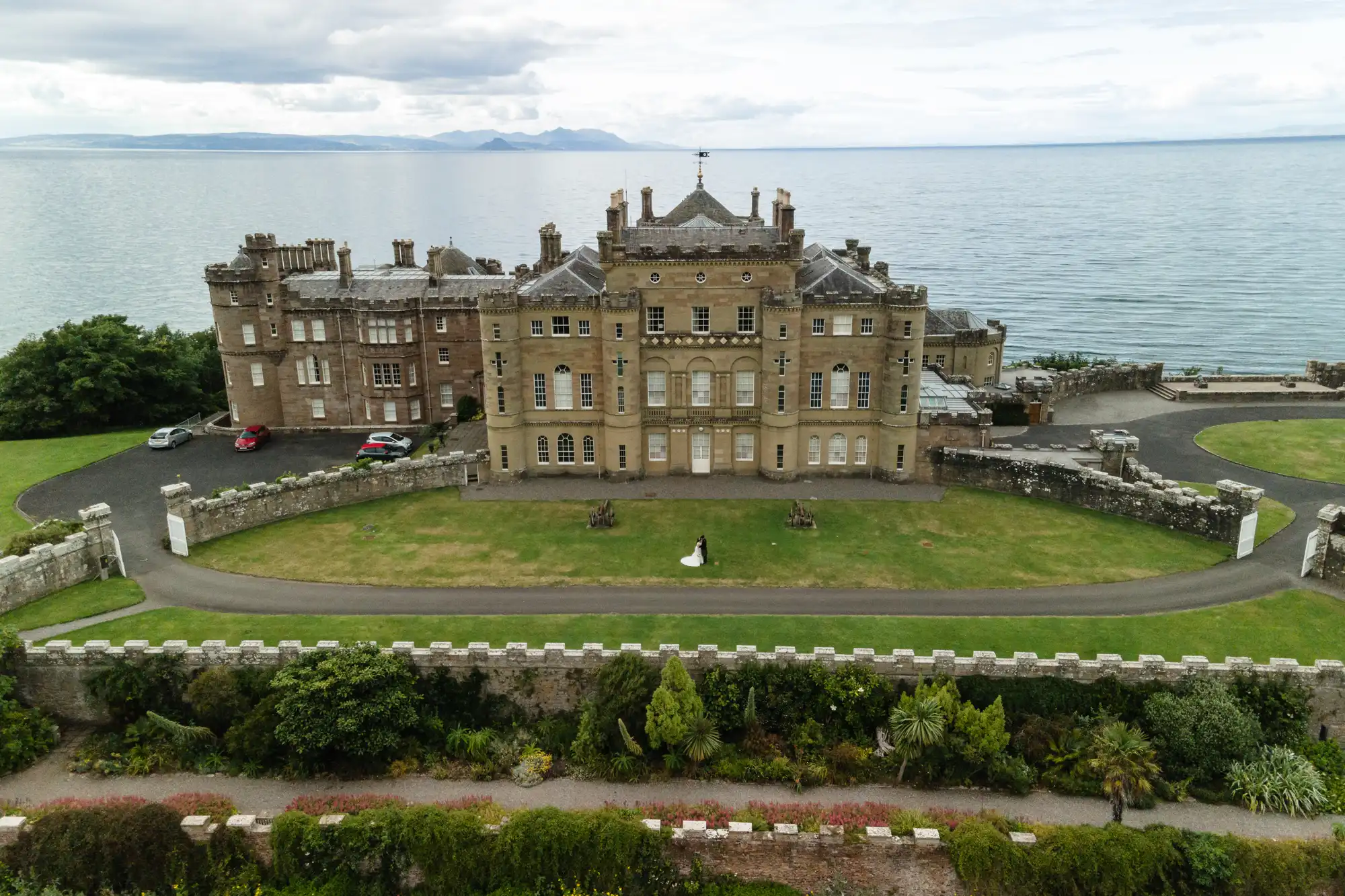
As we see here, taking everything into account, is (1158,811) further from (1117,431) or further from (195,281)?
(195,281)

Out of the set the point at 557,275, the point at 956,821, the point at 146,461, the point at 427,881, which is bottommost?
the point at 427,881

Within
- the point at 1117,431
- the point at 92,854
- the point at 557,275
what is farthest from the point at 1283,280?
the point at 92,854

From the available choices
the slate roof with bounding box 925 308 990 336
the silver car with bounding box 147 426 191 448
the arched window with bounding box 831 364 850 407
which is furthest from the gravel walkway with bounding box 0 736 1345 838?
the slate roof with bounding box 925 308 990 336

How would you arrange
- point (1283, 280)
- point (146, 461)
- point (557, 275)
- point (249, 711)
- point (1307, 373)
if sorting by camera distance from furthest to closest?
point (1283, 280)
point (1307, 373)
point (146, 461)
point (557, 275)
point (249, 711)

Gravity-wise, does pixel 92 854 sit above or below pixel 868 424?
below

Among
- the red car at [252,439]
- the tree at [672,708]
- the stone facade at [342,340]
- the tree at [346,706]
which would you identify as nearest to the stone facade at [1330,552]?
the tree at [672,708]

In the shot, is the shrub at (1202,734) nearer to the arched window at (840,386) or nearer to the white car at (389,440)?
the arched window at (840,386)
